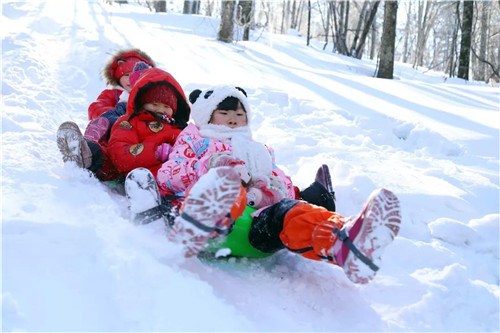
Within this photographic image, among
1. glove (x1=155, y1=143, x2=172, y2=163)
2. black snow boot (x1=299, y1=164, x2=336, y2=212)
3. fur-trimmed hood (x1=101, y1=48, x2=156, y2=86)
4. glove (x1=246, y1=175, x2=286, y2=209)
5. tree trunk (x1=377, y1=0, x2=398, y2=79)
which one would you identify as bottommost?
black snow boot (x1=299, y1=164, x2=336, y2=212)

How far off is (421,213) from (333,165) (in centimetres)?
72

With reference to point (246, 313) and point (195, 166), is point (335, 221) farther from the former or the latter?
point (195, 166)

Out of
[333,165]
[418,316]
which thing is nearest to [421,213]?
[333,165]

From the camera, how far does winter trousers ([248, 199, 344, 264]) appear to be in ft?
5.41

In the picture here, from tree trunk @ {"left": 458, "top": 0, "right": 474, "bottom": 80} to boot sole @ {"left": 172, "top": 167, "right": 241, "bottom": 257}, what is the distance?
9569 millimetres

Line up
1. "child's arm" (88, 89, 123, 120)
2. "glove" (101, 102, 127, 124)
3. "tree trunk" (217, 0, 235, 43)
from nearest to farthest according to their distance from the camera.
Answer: "glove" (101, 102, 127, 124) → "child's arm" (88, 89, 123, 120) → "tree trunk" (217, 0, 235, 43)

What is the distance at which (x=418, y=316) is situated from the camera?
1.68 meters

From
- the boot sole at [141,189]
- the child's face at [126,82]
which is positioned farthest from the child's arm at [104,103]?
the boot sole at [141,189]

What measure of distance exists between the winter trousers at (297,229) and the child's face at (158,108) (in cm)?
116

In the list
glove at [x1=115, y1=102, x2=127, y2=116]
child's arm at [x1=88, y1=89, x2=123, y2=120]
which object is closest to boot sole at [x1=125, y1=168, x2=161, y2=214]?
glove at [x1=115, y1=102, x2=127, y2=116]

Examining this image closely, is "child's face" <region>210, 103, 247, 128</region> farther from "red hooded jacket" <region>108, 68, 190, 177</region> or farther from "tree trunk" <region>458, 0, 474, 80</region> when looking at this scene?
"tree trunk" <region>458, 0, 474, 80</region>

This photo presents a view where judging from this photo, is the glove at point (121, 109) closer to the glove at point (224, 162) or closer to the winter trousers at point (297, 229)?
the glove at point (224, 162)

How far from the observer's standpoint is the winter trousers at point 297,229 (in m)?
1.65

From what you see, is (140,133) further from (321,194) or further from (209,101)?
(321,194)
